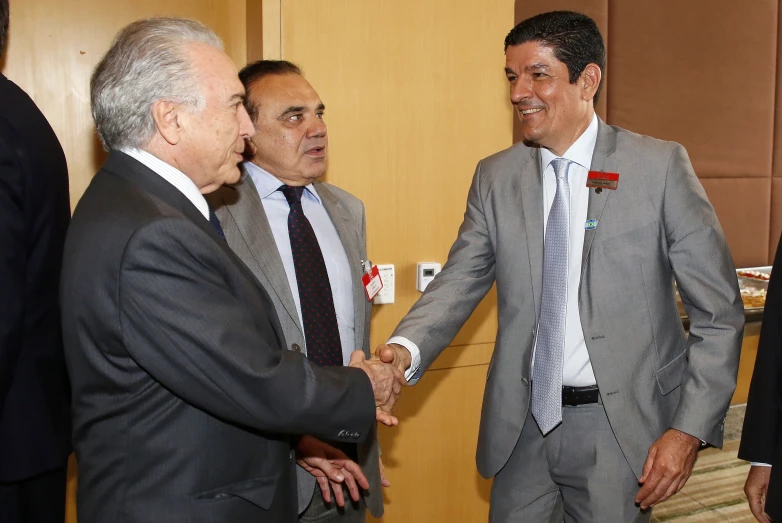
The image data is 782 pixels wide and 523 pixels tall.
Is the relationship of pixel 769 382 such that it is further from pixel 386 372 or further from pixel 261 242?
pixel 261 242

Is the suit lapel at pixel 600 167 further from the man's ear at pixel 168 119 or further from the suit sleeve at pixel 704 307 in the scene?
the man's ear at pixel 168 119

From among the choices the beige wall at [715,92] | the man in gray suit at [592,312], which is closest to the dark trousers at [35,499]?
the man in gray suit at [592,312]

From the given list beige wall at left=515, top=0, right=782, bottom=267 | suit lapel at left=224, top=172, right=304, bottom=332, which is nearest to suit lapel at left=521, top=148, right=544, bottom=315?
suit lapel at left=224, top=172, right=304, bottom=332

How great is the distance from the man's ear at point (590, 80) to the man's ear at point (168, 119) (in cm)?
119

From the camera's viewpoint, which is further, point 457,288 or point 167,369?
point 457,288

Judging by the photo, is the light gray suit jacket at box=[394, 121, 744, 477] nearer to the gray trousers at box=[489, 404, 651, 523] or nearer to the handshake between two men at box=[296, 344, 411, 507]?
the gray trousers at box=[489, 404, 651, 523]

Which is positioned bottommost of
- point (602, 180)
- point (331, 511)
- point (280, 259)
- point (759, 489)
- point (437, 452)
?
point (437, 452)

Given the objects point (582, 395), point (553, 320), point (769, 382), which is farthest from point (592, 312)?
point (769, 382)

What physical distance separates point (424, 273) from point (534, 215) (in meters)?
1.01

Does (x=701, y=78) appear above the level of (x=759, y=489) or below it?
above

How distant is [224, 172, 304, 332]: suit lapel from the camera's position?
2.12 meters

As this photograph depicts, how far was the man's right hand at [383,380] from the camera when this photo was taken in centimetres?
205

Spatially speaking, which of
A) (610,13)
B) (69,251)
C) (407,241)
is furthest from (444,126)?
(69,251)

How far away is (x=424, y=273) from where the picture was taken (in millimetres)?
3109
